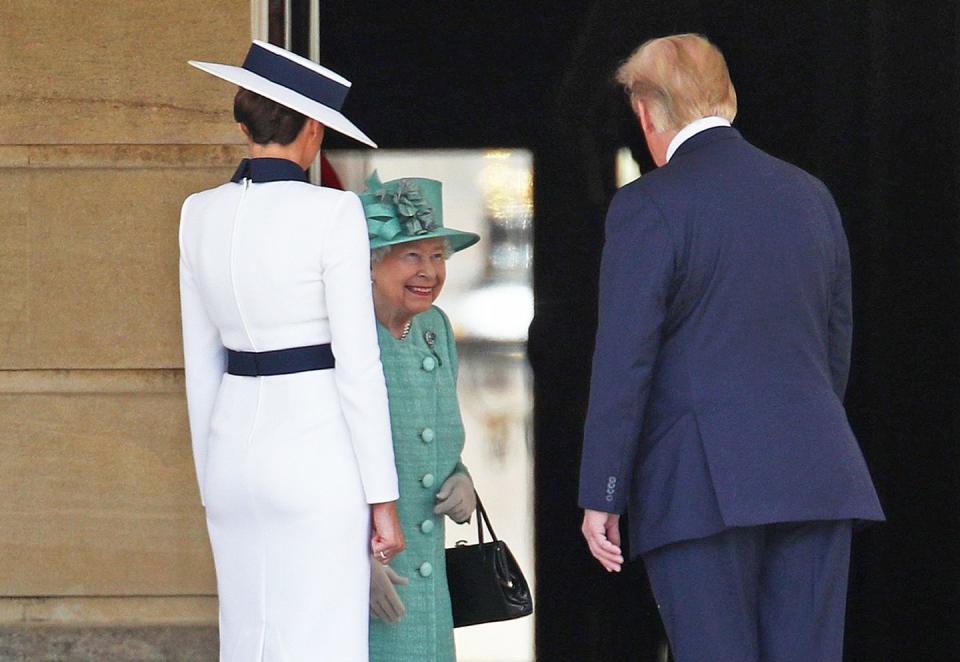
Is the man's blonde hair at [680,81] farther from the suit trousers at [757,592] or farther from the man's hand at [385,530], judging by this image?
the man's hand at [385,530]

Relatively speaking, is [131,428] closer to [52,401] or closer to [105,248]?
[52,401]

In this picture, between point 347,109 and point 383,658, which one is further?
point 347,109

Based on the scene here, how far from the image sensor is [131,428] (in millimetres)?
4188

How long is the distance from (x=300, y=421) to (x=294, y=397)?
0.05 meters

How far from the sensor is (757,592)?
2.93 m

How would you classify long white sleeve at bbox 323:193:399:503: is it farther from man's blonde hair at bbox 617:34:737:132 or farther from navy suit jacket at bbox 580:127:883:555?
man's blonde hair at bbox 617:34:737:132

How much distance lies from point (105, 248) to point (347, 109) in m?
0.86

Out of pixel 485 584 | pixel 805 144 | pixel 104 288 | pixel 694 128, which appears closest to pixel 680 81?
pixel 694 128

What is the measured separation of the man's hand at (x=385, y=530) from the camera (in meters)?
3.00

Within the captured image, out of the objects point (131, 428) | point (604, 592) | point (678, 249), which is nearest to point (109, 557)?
point (131, 428)

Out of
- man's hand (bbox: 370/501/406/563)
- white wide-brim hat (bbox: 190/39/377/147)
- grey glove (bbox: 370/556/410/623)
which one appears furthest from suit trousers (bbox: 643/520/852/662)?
white wide-brim hat (bbox: 190/39/377/147)

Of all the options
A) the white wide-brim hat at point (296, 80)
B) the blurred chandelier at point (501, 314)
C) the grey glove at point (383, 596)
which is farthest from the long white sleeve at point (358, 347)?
the blurred chandelier at point (501, 314)

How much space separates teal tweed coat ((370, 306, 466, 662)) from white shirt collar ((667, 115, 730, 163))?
839mm

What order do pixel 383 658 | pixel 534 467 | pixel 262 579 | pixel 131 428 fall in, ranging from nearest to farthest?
pixel 262 579 → pixel 383 658 → pixel 131 428 → pixel 534 467
